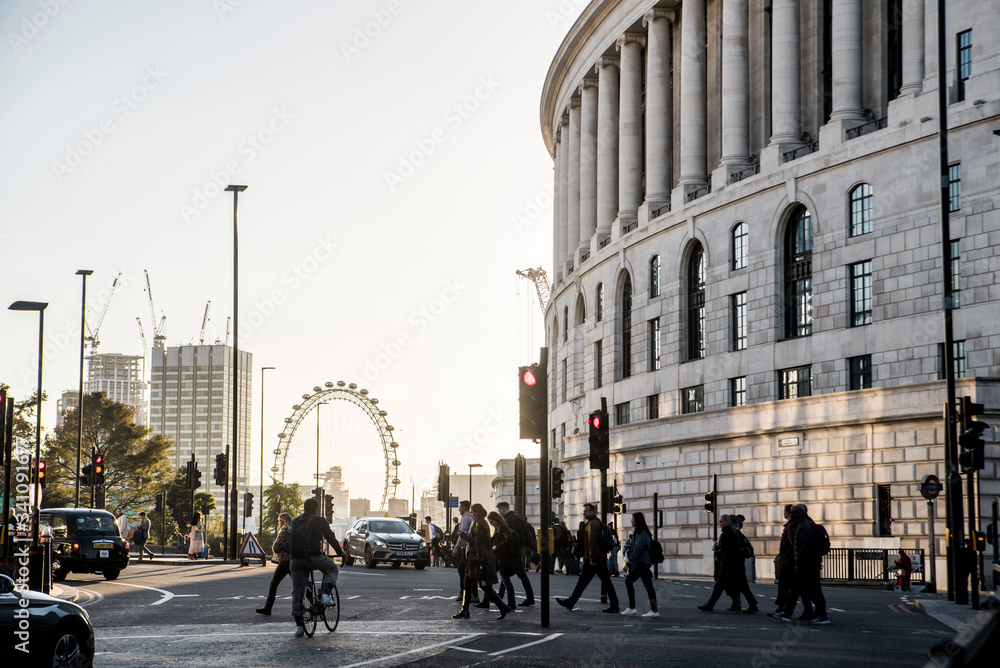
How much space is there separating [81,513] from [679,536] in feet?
81.4

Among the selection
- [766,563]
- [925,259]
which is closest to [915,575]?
[766,563]

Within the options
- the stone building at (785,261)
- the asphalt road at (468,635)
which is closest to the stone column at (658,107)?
the stone building at (785,261)

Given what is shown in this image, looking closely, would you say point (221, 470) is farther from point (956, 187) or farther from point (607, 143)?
point (607, 143)

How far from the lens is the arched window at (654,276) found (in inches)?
2096

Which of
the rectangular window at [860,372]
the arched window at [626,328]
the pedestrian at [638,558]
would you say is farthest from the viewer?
the arched window at [626,328]

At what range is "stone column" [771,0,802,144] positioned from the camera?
4688 cm

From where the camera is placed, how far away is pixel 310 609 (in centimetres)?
1538

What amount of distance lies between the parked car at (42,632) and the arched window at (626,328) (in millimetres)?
46790

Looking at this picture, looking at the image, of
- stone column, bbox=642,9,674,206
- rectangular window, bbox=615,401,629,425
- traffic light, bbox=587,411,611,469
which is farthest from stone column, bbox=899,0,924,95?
traffic light, bbox=587,411,611,469

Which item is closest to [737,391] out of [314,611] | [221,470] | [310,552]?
[221,470]

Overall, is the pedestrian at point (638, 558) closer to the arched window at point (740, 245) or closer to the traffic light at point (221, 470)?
the traffic light at point (221, 470)

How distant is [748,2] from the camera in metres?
51.1

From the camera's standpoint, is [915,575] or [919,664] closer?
[919,664]

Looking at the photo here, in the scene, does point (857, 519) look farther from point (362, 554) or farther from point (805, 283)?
point (362, 554)
